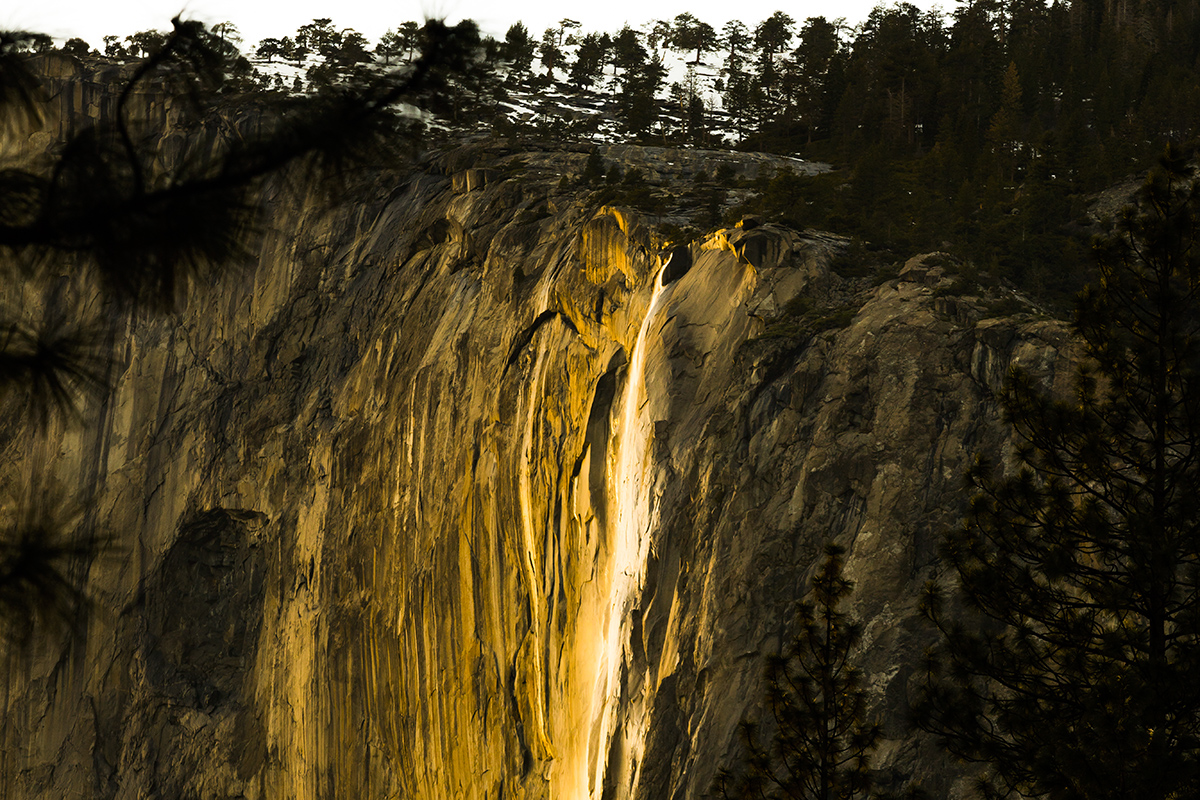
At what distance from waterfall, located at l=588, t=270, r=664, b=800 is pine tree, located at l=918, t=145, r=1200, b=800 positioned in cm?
1377

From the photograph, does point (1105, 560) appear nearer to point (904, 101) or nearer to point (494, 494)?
point (494, 494)

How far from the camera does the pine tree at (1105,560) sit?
33.0ft

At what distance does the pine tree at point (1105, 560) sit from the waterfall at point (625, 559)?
45.2ft

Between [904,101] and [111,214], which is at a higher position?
[904,101]

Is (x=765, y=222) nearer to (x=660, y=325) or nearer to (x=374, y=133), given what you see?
(x=660, y=325)

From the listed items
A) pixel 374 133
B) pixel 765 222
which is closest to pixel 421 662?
pixel 765 222

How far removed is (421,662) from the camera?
35500 mm

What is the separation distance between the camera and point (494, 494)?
34.3 m

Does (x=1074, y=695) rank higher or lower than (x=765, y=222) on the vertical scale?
lower

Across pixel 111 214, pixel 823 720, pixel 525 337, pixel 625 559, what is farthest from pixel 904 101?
pixel 111 214

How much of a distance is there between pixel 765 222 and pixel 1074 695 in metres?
20.3

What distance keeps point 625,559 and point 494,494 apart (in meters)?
7.23

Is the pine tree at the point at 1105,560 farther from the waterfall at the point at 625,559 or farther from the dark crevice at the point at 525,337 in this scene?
the dark crevice at the point at 525,337

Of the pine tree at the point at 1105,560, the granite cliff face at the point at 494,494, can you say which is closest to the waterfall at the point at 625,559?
the granite cliff face at the point at 494,494
